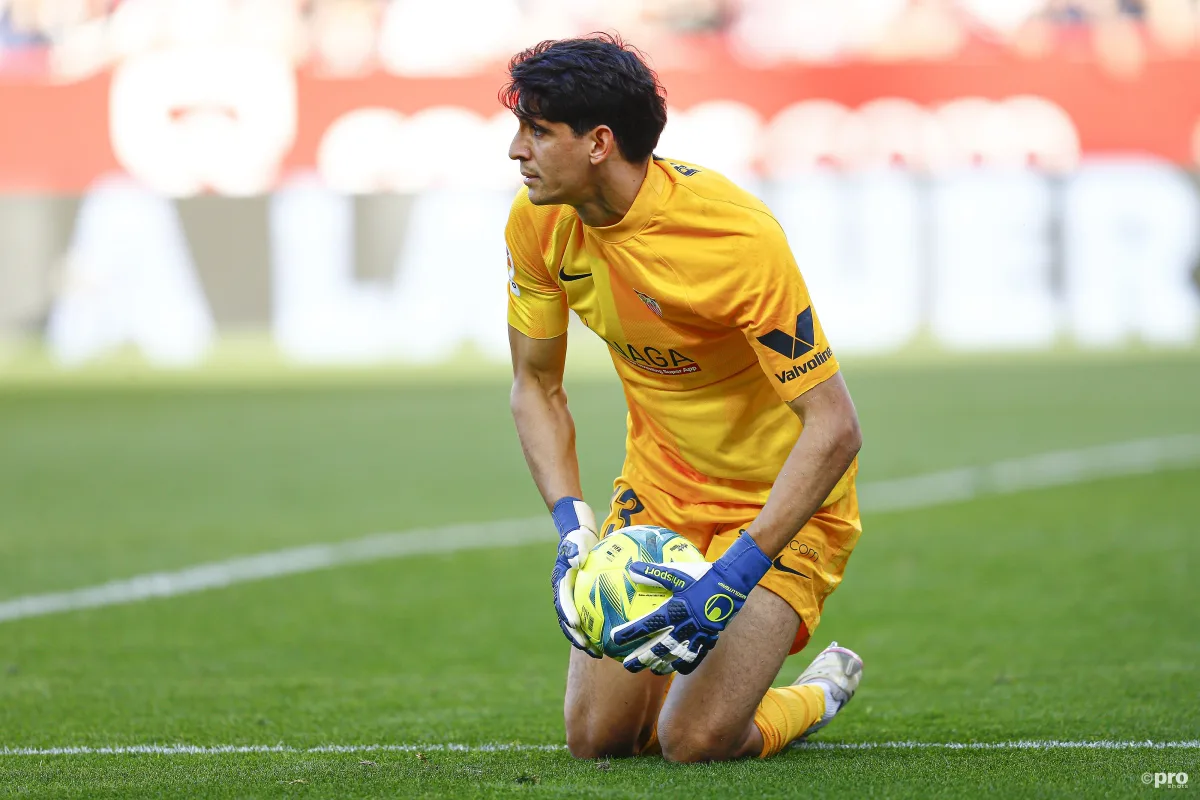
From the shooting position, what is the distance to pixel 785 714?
421cm

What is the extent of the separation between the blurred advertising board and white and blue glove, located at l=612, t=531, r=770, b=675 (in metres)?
13.4

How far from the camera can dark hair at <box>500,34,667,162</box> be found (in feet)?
12.3

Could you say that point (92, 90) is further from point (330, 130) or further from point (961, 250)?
point (961, 250)

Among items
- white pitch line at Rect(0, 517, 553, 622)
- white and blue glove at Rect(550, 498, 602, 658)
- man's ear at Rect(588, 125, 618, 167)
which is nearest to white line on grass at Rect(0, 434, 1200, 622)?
white pitch line at Rect(0, 517, 553, 622)

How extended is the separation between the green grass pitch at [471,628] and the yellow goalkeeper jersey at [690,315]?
0.88m

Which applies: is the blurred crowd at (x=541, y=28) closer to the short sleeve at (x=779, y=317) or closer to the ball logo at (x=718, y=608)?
the short sleeve at (x=779, y=317)

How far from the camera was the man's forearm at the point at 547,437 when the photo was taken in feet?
14.2

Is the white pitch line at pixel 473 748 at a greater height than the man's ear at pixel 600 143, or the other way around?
the man's ear at pixel 600 143

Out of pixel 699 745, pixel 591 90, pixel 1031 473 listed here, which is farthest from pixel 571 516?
pixel 1031 473

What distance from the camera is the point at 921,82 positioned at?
58.9ft

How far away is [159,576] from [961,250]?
12.0 metres

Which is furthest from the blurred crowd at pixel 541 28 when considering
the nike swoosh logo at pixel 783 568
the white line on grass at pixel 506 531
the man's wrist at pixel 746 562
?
the man's wrist at pixel 746 562

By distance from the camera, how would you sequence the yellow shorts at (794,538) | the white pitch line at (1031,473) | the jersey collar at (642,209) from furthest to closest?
the white pitch line at (1031,473) → the yellow shorts at (794,538) → the jersey collar at (642,209)

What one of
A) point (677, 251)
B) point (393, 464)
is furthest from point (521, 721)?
point (393, 464)
